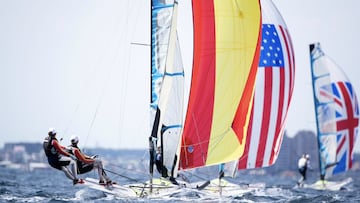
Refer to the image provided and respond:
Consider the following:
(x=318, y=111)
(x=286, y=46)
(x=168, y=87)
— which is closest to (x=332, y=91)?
(x=318, y=111)

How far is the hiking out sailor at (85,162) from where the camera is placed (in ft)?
70.4

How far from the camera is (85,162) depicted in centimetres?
2152

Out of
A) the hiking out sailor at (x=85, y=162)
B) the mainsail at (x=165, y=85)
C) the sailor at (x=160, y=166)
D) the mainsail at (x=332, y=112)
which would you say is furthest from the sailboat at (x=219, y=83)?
the mainsail at (x=332, y=112)

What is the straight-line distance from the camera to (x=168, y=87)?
75.9 feet

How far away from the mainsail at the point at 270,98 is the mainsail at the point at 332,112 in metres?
8.87

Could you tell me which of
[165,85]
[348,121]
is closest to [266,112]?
[165,85]

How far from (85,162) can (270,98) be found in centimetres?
943

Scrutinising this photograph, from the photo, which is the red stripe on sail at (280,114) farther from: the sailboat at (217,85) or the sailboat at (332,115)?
the sailboat at (332,115)

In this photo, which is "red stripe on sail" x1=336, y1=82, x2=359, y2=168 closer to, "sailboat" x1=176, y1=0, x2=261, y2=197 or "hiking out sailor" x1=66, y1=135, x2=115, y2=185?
"sailboat" x1=176, y1=0, x2=261, y2=197

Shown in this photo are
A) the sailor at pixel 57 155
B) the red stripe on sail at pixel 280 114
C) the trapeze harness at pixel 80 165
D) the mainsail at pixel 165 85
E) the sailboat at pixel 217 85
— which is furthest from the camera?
the red stripe on sail at pixel 280 114

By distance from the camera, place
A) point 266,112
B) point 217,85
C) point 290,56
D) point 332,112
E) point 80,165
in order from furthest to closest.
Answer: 1. point 332,112
2. point 290,56
3. point 266,112
4. point 217,85
5. point 80,165

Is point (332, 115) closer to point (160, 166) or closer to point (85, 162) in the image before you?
point (160, 166)

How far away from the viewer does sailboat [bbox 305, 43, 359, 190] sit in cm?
3850

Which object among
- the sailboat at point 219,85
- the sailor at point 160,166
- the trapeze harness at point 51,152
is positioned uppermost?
the sailboat at point 219,85
